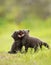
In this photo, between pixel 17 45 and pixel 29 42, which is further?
pixel 17 45

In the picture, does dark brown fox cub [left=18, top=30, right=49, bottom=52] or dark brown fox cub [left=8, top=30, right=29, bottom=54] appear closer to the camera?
dark brown fox cub [left=18, top=30, right=49, bottom=52]

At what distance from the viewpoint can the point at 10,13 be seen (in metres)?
36.4

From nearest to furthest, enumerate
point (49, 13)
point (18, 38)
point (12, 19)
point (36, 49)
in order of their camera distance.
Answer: point (36, 49) → point (18, 38) → point (12, 19) → point (49, 13)

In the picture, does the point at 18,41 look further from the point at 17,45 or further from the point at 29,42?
the point at 29,42

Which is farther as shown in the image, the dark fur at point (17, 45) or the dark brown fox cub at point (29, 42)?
the dark fur at point (17, 45)

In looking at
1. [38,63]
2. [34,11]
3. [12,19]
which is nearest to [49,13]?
[34,11]

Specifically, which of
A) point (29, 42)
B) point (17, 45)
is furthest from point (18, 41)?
point (29, 42)

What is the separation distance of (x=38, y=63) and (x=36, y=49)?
175 cm

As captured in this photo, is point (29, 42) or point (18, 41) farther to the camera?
point (18, 41)

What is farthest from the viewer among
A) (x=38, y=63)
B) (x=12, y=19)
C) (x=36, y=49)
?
(x=12, y=19)

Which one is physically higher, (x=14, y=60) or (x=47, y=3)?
(x=47, y=3)

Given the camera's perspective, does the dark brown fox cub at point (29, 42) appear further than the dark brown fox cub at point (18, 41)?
No

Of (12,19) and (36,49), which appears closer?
(36,49)

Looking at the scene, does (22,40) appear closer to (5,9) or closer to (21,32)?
(21,32)
